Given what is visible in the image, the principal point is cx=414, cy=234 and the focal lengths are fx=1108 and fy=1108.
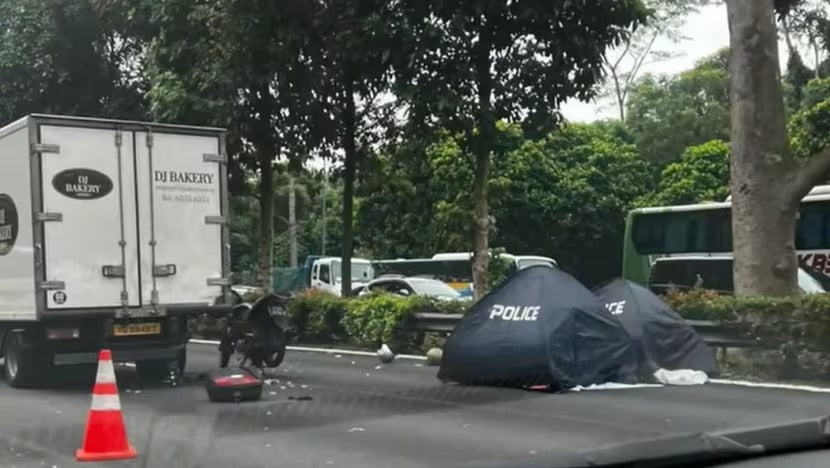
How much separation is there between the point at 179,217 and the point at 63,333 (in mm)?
1825

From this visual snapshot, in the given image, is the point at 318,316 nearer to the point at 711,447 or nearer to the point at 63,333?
the point at 63,333

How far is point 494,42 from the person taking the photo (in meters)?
17.4

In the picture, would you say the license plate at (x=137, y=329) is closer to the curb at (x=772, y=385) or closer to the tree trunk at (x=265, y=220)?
the curb at (x=772, y=385)

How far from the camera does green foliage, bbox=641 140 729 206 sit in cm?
3703

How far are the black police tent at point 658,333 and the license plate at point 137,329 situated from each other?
5.11m

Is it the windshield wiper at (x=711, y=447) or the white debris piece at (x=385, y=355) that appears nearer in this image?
the windshield wiper at (x=711, y=447)

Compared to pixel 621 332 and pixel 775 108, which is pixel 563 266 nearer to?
pixel 775 108

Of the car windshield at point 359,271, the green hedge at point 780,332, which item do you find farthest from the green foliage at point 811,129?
the car windshield at point 359,271

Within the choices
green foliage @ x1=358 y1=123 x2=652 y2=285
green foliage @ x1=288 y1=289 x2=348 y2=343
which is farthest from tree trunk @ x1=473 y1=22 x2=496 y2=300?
green foliage @ x1=358 y1=123 x2=652 y2=285

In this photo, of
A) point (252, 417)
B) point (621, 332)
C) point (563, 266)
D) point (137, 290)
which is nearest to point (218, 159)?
point (137, 290)

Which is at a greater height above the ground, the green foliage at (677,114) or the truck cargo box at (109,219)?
the green foliage at (677,114)

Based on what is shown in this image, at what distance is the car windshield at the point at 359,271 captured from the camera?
38531 millimetres

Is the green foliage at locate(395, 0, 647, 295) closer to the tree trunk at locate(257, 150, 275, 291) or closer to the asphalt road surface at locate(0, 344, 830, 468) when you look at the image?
the tree trunk at locate(257, 150, 275, 291)

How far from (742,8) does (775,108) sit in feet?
4.46
